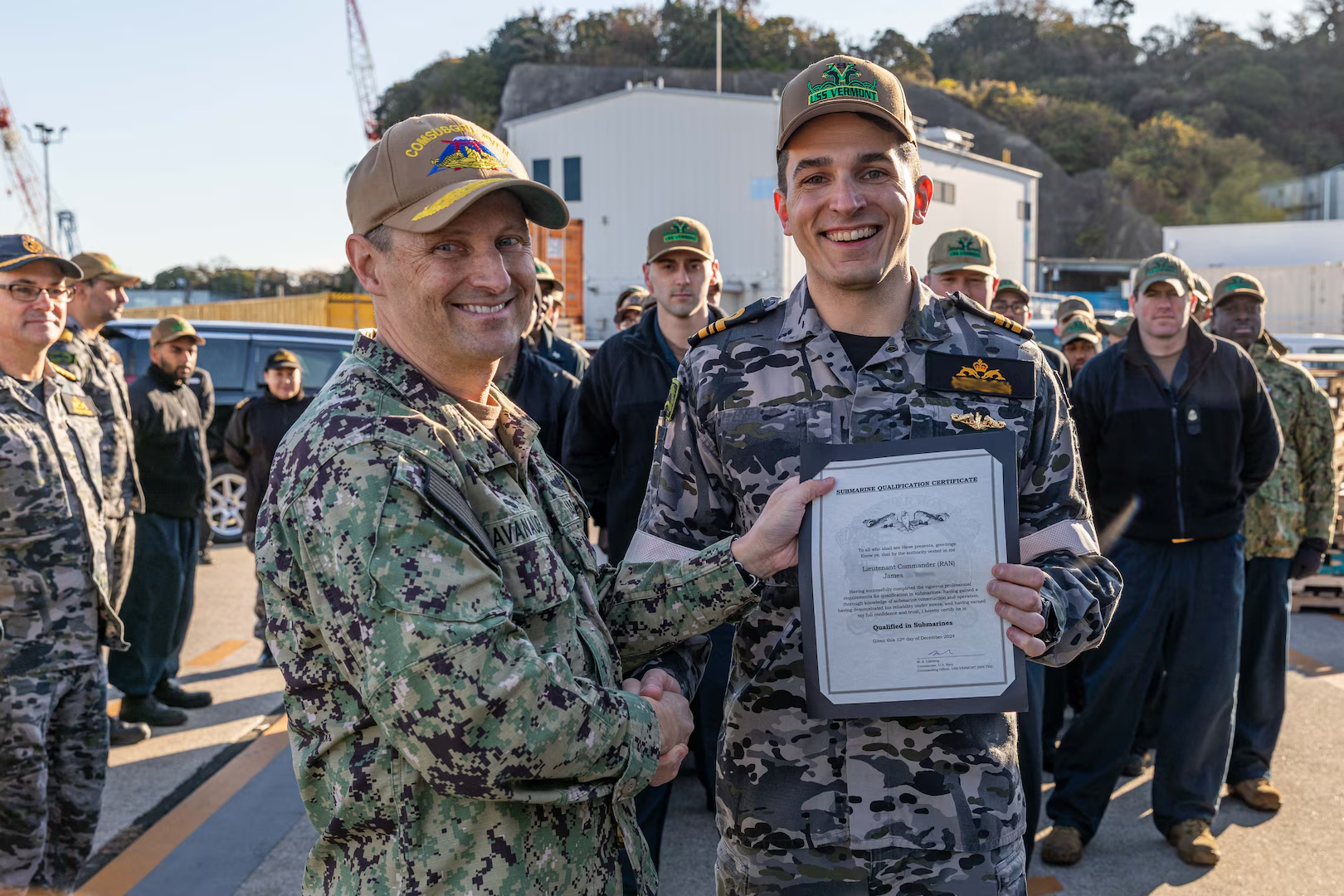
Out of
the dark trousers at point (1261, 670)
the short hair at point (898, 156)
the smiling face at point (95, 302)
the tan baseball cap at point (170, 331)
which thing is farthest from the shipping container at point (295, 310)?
the short hair at point (898, 156)

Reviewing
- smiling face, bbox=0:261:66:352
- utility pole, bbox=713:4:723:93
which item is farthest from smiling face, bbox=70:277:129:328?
utility pole, bbox=713:4:723:93

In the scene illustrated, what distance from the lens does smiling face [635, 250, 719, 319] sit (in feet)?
15.8

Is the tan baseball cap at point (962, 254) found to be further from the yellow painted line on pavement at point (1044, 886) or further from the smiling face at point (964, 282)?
the yellow painted line on pavement at point (1044, 886)

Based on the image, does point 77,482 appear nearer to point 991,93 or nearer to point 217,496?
point 217,496

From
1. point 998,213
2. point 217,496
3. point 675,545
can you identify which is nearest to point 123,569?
point 675,545

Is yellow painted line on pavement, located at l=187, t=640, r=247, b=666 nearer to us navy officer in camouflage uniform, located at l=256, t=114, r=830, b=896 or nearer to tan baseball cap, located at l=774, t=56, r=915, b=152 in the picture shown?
us navy officer in camouflage uniform, located at l=256, t=114, r=830, b=896

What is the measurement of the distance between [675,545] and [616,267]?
33.4 metres

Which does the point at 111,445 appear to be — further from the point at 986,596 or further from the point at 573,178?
the point at 573,178

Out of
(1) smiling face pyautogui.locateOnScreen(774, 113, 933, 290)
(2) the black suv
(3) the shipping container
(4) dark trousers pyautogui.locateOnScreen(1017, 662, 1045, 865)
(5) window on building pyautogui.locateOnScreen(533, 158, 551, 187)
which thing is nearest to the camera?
(1) smiling face pyautogui.locateOnScreen(774, 113, 933, 290)

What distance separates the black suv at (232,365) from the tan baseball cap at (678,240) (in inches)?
266

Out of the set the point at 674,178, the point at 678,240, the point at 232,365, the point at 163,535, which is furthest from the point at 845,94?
the point at 674,178

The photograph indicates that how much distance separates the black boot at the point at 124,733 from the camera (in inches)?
216

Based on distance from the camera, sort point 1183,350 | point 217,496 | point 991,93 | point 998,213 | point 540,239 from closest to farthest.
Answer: point 1183,350
point 217,496
point 540,239
point 998,213
point 991,93

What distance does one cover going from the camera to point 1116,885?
395 cm
